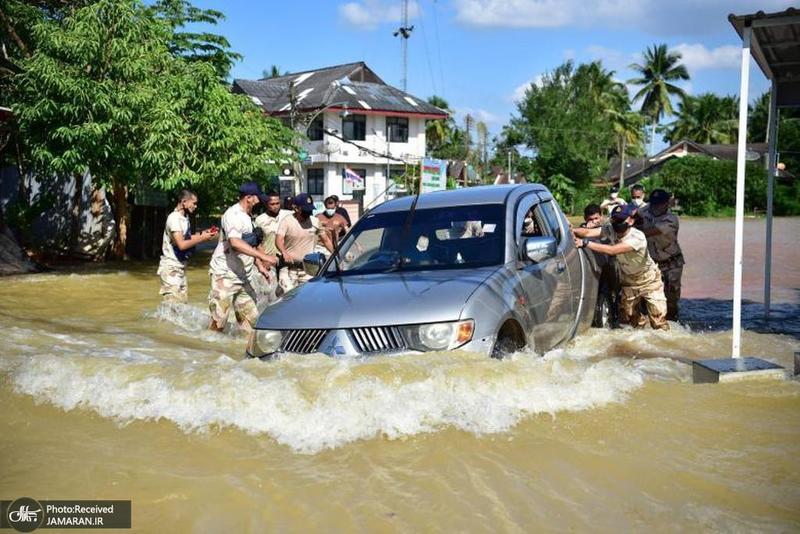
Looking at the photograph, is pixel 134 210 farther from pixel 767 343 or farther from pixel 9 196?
pixel 767 343

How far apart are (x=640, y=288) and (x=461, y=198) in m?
2.79

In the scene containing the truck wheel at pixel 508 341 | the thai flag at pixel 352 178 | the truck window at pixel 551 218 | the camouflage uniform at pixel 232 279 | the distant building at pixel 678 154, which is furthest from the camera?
the distant building at pixel 678 154

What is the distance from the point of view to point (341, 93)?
1859 inches

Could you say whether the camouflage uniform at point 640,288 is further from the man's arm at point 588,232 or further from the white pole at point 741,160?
the white pole at point 741,160

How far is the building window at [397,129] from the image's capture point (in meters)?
49.6

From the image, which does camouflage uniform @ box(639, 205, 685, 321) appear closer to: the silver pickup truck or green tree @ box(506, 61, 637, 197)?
the silver pickup truck

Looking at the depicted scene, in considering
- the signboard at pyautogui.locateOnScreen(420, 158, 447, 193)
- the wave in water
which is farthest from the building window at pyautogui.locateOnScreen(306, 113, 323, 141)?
the wave in water

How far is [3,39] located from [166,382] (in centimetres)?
1381

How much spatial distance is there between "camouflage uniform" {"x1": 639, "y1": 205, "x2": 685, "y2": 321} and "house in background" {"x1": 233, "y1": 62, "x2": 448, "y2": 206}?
36060 millimetres

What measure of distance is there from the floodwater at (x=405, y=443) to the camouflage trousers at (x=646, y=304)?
199 cm

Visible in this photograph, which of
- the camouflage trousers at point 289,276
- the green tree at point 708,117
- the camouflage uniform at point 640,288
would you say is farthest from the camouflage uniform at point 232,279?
the green tree at point 708,117

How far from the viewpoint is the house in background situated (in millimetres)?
47156

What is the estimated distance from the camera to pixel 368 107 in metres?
46.8

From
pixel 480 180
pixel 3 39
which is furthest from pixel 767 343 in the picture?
pixel 480 180
